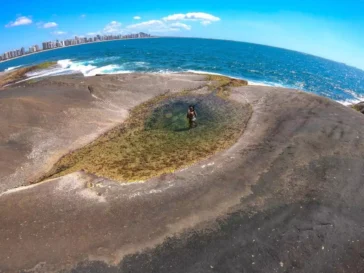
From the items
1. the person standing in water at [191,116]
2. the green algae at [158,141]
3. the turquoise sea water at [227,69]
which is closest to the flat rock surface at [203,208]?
the green algae at [158,141]

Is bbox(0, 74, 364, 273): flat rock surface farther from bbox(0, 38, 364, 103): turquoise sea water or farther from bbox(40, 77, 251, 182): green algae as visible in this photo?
bbox(0, 38, 364, 103): turquoise sea water

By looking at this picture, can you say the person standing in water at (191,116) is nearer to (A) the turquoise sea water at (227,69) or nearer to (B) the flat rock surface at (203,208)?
(B) the flat rock surface at (203,208)

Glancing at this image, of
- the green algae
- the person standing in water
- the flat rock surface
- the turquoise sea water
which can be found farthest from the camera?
the turquoise sea water

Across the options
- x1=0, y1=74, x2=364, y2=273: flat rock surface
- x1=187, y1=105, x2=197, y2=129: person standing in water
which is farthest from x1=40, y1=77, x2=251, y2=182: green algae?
x1=0, y1=74, x2=364, y2=273: flat rock surface

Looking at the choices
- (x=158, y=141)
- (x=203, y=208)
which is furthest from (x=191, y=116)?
(x=203, y=208)

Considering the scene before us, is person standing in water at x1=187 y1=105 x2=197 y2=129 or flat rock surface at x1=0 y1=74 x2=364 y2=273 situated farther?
person standing in water at x1=187 y1=105 x2=197 y2=129

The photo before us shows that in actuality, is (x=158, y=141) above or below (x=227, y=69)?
below

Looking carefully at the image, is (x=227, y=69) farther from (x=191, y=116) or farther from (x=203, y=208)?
(x=203, y=208)
